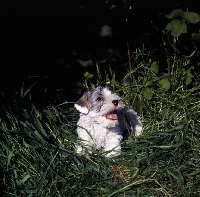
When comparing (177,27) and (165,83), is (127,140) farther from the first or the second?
(177,27)

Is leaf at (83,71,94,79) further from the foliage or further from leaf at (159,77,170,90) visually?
leaf at (159,77,170,90)

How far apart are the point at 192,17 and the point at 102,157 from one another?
1841mm

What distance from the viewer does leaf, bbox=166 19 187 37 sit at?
477 centimetres

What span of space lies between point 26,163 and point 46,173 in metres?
0.30

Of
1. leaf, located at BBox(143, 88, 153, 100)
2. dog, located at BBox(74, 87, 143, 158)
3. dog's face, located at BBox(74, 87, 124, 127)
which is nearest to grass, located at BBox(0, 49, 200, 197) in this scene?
leaf, located at BBox(143, 88, 153, 100)

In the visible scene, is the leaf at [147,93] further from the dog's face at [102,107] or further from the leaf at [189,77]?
the dog's face at [102,107]

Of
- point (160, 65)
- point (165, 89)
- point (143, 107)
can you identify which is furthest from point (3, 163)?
point (160, 65)

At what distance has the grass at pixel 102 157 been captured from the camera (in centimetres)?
418

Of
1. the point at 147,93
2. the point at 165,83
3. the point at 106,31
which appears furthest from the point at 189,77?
the point at 106,31

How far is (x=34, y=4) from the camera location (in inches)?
201

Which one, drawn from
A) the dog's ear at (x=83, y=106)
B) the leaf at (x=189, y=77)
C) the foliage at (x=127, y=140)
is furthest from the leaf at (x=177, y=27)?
the dog's ear at (x=83, y=106)

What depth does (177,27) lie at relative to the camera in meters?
4.81

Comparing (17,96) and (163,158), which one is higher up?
(17,96)

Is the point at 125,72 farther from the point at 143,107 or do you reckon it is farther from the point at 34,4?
the point at 34,4
